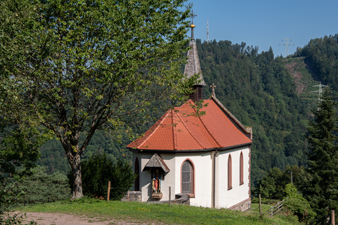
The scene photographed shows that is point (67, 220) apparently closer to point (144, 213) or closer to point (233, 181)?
point (144, 213)

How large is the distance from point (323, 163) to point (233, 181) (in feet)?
41.3

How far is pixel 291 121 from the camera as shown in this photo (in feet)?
656

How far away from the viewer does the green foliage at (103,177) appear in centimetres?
1973

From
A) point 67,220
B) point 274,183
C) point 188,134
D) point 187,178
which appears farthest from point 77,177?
point 274,183

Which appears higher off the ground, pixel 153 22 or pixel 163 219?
pixel 153 22

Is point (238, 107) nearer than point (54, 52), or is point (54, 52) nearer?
point (54, 52)

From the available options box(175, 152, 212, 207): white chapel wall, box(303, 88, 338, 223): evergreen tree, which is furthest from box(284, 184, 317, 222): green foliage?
box(175, 152, 212, 207): white chapel wall

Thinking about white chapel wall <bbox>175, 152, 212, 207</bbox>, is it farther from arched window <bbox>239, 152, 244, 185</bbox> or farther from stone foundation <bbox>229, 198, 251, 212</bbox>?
arched window <bbox>239, 152, 244, 185</bbox>

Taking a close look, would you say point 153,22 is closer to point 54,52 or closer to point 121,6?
point 121,6

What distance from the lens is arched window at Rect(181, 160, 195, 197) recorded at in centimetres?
2320

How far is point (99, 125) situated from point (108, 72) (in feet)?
11.7

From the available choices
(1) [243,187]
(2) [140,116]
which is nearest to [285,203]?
(1) [243,187]

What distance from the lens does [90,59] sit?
51.0 feet

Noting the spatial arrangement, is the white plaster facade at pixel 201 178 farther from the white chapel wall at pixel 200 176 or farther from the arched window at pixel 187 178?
the arched window at pixel 187 178
